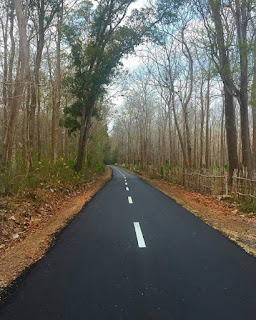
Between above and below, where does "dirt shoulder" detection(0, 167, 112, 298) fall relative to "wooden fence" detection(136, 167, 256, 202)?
below

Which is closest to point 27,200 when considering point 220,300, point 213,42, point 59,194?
point 59,194

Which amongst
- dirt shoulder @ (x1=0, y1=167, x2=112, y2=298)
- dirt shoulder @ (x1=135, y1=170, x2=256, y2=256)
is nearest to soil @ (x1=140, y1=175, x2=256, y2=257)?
dirt shoulder @ (x1=135, y1=170, x2=256, y2=256)

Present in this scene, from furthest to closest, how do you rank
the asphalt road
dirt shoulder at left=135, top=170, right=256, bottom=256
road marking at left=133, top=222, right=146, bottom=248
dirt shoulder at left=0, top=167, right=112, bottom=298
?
dirt shoulder at left=135, top=170, right=256, bottom=256 < road marking at left=133, top=222, right=146, bottom=248 < dirt shoulder at left=0, top=167, right=112, bottom=298 < the asphalt road

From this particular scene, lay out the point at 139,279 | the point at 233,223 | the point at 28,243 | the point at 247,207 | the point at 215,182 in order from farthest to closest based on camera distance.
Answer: the point at 215,182
the point at 247,207
the point at 233,223
the point at 28,243
the point at 139,279

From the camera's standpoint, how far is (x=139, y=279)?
4.16 meters

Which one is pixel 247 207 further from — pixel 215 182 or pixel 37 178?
pixel 37 178

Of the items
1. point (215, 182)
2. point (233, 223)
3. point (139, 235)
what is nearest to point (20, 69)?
point (139, 235)

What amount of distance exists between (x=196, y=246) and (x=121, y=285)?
2332mm

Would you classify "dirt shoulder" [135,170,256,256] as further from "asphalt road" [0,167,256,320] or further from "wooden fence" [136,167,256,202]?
"wooden fence" [136,167,256,202]

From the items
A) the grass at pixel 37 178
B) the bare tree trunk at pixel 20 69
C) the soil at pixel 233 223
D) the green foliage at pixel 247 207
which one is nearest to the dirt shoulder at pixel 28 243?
the grass at pixel 37 178

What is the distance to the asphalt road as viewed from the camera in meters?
3.24

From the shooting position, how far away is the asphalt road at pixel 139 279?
128 inches

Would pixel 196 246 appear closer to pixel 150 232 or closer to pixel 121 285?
pixel 150 232

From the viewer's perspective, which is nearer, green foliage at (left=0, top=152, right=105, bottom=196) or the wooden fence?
green foliage at (left=0, top=152, right=105, bottom=196)
